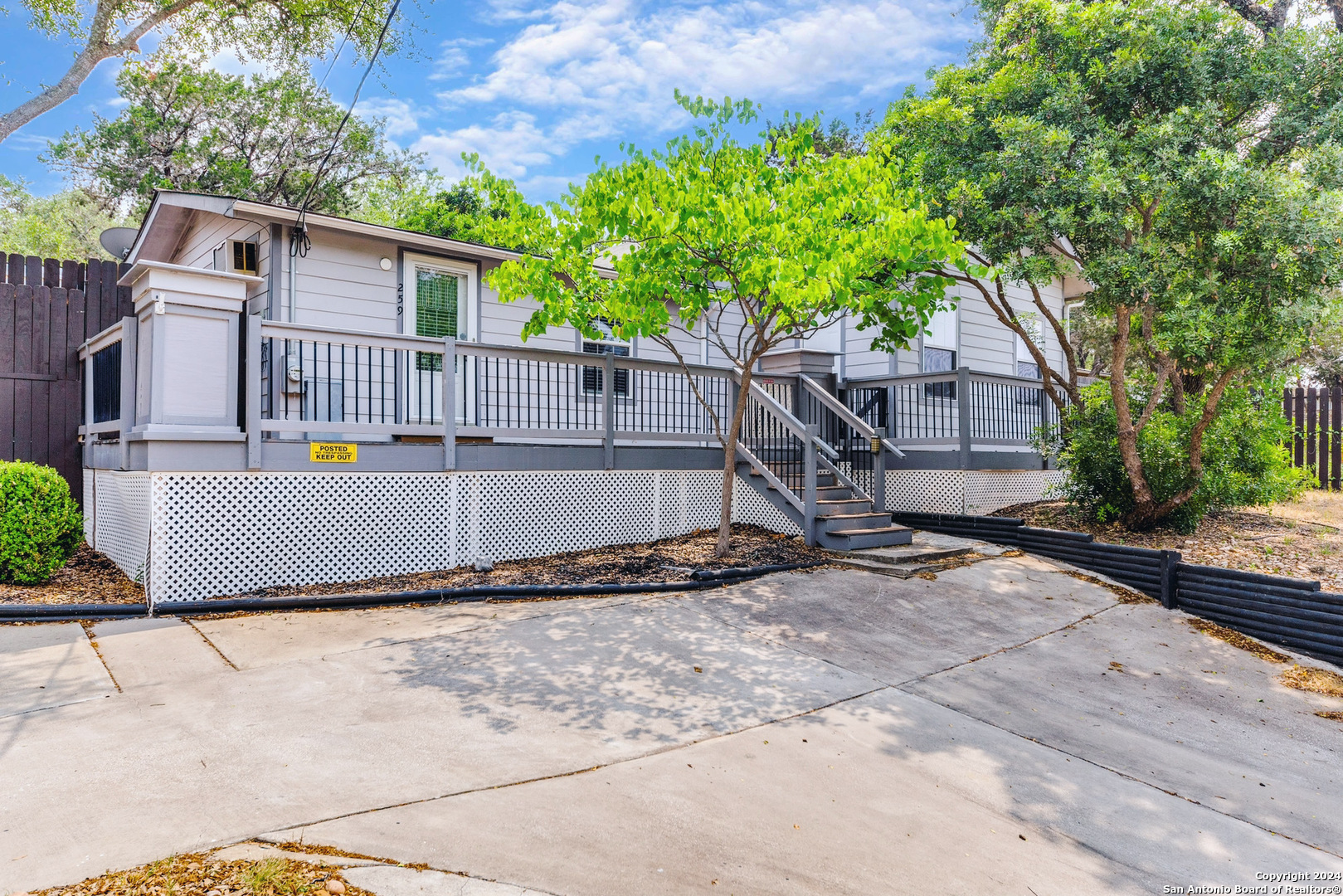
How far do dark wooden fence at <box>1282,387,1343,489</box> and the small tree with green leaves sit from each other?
28.7 ft

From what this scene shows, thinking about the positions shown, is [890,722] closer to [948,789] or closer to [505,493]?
[948,789]

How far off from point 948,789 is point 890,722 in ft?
2.44

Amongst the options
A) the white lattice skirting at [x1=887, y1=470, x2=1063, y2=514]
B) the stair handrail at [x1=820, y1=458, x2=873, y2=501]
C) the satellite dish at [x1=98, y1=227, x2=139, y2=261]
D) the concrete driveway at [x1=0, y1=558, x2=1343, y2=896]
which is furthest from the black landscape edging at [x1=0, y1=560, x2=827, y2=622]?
the satellite dish at [x1=98, y1=227, x2=139, y2=261]

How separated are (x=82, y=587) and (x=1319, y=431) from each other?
1618 cm

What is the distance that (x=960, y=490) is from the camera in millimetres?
10102

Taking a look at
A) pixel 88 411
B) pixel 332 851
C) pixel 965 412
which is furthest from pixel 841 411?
pixel 88 411

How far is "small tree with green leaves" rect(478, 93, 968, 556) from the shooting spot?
252 inches

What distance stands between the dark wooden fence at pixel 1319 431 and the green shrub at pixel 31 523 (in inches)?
624

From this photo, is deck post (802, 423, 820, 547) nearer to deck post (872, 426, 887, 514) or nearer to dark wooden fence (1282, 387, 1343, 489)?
deck post (872, 426, 887, 514)

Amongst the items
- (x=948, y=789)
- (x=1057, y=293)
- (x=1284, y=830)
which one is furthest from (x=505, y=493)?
(x=1057, y=293)

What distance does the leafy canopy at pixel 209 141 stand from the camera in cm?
2064

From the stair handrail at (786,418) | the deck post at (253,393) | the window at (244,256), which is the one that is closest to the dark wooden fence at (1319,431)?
the stair handrail at (786,418)

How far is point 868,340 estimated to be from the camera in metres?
12.6

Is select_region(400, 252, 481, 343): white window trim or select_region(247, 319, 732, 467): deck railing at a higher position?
select_region(400, 252, 481, 343): white window trim
